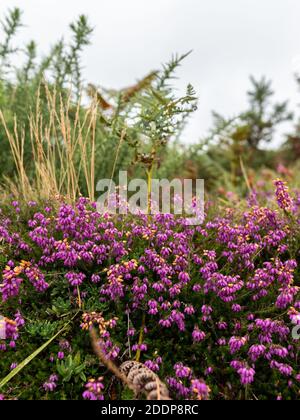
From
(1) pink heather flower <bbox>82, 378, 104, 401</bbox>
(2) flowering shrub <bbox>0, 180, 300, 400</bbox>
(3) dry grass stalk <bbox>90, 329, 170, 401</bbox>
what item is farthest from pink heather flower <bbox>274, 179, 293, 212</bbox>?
(1) pink heather flower <bbox>82, 378, 104, 401</bbox>

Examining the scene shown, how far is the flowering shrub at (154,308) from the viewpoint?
284 cm

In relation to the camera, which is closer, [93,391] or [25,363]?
[93,391]

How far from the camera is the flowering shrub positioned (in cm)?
284

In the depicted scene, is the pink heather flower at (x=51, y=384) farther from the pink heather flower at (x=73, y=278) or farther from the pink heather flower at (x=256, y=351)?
→ the pink heather flower at (x=256, y=351)

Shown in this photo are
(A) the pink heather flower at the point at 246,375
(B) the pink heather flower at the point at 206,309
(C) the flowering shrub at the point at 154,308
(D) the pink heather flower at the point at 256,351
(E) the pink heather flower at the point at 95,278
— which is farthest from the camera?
(E) the pink heather flower at the point at 95,278

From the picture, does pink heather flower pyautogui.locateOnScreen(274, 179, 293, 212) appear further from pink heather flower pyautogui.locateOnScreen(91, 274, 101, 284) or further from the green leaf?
the green leaf

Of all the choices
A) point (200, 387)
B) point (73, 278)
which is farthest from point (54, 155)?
point (200, 387)

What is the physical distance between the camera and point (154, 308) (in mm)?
3066

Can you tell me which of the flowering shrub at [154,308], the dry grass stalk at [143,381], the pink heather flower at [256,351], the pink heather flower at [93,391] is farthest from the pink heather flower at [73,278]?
the pink heather flower at [256,351]

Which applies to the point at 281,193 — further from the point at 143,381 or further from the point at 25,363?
the point at 25,363

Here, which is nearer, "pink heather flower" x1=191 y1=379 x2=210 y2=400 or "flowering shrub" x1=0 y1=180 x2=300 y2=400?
"pink heather flower" x1=191 y1=379 x2=210 y2=400

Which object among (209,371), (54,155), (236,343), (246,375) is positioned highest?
(54,155)

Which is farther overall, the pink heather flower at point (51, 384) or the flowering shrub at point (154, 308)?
the flowering shrub at point (154, 308)

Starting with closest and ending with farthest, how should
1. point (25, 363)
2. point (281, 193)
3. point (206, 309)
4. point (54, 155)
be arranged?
point (25, 363) → point (206, 309) → point (281, 193) → point (54, 155)
